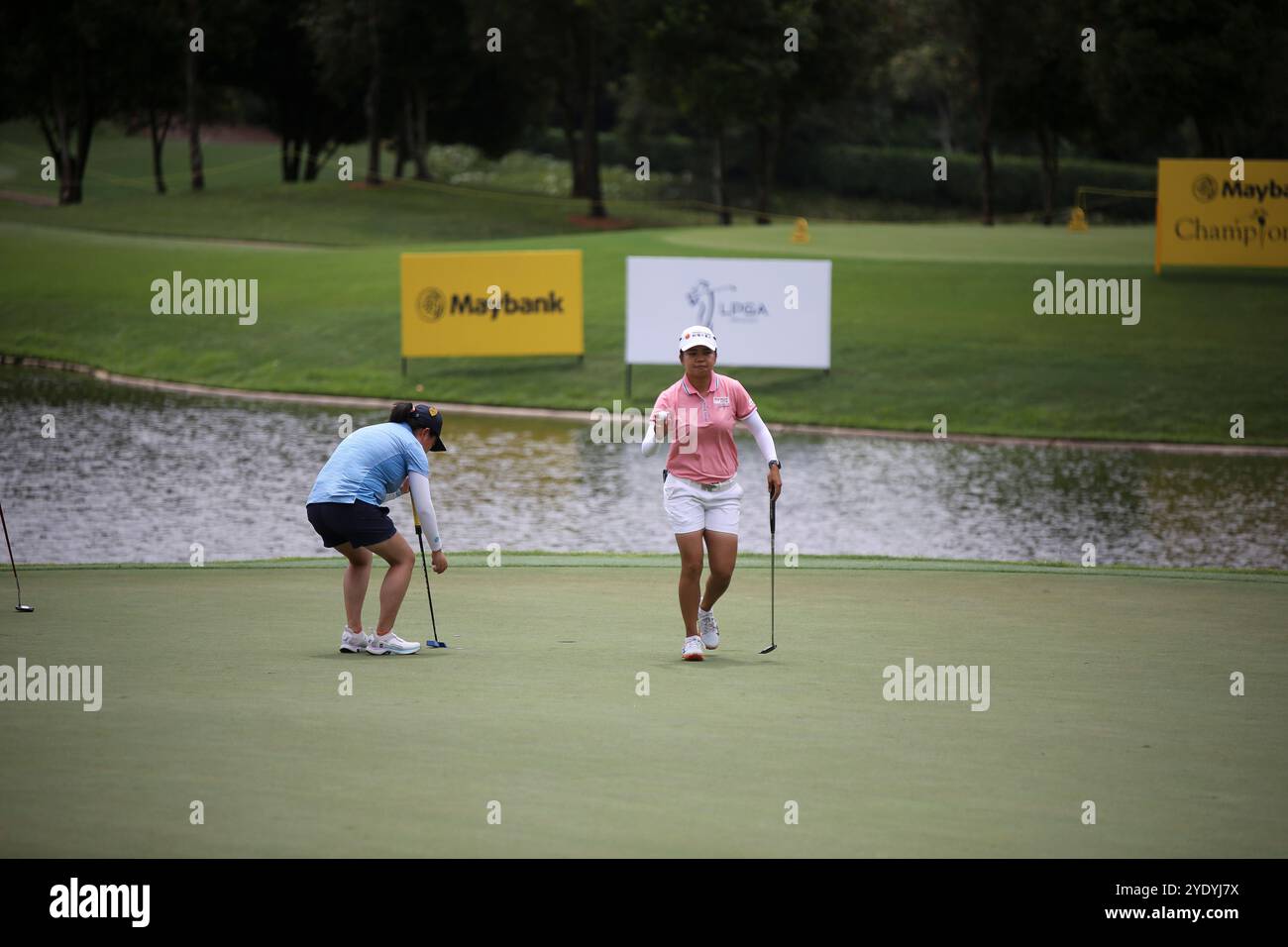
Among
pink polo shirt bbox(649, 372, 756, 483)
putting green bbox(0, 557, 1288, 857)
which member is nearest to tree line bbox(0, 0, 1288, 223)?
putting green bbox(0, 557, 1288, 857)

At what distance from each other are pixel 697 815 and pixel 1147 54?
5094 cm

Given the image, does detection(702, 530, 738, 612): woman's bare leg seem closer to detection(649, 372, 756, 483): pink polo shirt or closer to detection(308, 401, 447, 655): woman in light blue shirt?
detection(649, 372, 756, 483): pink polo shirt

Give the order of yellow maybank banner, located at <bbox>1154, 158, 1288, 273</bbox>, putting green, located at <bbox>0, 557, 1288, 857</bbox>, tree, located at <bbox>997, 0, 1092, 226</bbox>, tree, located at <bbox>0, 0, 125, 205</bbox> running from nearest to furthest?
putting green, located at <bbox>0, 557, 1288, 857</bbox>, yellow maybank banner, located at <bbox>1154, 158, 1288, 273</bbox>, tree, located at <bbox>997, 0, 1092, 226</bbox>, tree, located at <bbox>0, 0, 125, 205</bbox>

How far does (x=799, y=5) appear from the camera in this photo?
66.6 meters

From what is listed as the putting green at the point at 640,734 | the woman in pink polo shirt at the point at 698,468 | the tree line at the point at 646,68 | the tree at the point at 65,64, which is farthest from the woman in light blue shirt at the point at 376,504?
the tree at the point at 65,64

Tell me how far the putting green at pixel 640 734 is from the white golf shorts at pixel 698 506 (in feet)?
2.78

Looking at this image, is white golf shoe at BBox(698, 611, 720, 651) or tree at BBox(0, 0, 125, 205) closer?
white golf shoe at BBox(698, 611, 720, 651)

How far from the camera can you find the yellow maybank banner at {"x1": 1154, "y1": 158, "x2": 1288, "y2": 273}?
1447 inches

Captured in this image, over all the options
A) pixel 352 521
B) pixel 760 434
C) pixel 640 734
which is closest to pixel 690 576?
pixel 760 434

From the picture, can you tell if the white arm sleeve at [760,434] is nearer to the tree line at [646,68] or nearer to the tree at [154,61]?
the tree line at [646,68]

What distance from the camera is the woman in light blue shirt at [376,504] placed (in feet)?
32.7

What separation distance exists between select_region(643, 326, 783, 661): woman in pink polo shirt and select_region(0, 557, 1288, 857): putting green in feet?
1.61
